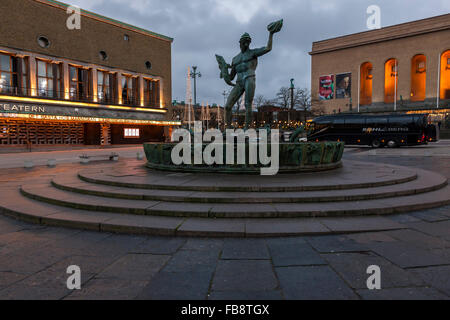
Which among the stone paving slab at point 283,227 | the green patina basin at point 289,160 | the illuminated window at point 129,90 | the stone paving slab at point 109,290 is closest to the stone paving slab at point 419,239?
the stone paving slab at point 283,227

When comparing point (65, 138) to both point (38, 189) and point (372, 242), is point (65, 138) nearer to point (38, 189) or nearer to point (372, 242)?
point (38, 189)

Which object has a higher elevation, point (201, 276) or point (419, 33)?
point (419, 33)

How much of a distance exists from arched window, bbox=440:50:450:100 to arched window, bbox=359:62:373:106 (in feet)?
40.5

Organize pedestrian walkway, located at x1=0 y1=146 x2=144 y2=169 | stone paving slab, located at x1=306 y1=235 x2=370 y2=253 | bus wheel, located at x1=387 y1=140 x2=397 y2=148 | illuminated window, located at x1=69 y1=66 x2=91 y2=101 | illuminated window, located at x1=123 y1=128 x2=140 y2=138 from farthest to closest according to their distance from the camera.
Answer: illuminated window, located at x1=123 y1=128 x2=140 y2=138
illuminated window, located at x1=69 y1=66 x2=91 y2=101
bus wheel, located at x1=387 y1=140 x2=397 y2=148
pedestrian walkway, located at x1=0 y1=146 x2=144 y2=169
stone paving slab, located at x1=306 y1=235 x2=370 y2=253

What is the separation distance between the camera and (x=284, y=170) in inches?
335

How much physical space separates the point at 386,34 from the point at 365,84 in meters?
10.1

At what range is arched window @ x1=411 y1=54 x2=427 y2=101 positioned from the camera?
55556 mm

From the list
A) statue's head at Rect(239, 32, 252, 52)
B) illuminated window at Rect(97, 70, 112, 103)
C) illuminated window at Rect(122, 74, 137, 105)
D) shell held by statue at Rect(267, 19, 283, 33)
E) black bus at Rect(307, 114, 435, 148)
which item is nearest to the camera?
shell held by statue at Rect(267, 19, 283, 33)

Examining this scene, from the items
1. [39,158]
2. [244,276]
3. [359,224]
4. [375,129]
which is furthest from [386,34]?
[244,276]

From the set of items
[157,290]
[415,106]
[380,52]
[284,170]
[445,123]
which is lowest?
[157,290]

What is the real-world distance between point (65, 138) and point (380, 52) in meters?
58.2

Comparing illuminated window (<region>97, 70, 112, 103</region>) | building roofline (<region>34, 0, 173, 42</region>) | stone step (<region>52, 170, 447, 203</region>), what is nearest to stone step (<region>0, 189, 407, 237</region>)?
stone step (<region>52, 170, 447, 203</region>)

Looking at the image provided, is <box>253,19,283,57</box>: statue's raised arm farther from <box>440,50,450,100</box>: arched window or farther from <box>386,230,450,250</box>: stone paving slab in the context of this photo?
<box>440,50,450,100</box>: arched window
